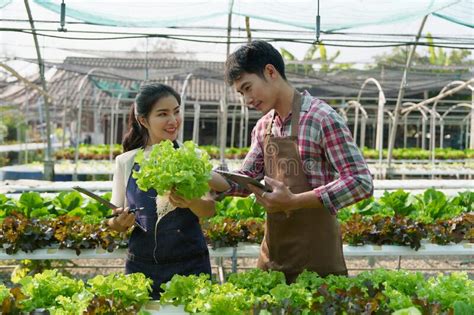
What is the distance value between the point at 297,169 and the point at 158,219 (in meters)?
0.63

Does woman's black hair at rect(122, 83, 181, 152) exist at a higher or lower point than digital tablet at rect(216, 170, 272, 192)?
higher

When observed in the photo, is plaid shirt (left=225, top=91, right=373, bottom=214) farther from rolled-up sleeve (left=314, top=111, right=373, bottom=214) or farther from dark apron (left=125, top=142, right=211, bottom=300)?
dark apron (left=125, top=142, right=211, bottom=300)

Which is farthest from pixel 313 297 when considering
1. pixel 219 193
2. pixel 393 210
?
pixel 393 210

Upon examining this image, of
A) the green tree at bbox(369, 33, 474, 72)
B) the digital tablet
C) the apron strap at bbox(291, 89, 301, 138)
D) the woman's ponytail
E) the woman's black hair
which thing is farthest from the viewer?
the green tree at bbox(369, 33, 474, 72)

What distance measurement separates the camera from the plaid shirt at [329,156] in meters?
2.22

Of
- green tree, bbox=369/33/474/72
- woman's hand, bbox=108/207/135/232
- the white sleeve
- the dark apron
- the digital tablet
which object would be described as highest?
green tree, bbox=369/33/474/72

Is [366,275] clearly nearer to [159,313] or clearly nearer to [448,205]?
[159,313]

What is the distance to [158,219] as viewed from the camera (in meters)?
2.53

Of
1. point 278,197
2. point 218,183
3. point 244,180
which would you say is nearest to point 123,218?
point 218,183

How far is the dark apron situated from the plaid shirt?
0.76 feet

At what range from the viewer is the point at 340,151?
2.26m

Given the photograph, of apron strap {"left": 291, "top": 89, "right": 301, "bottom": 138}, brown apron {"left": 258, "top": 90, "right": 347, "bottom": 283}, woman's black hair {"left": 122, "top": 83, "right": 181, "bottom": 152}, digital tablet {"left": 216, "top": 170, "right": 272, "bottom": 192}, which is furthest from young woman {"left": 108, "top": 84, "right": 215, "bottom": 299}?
apron strap {"left": 291, "top": 89, "right": 301, "bottom": 138}

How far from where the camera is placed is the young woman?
2510mm

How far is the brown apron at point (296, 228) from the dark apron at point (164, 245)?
13.3 inches
